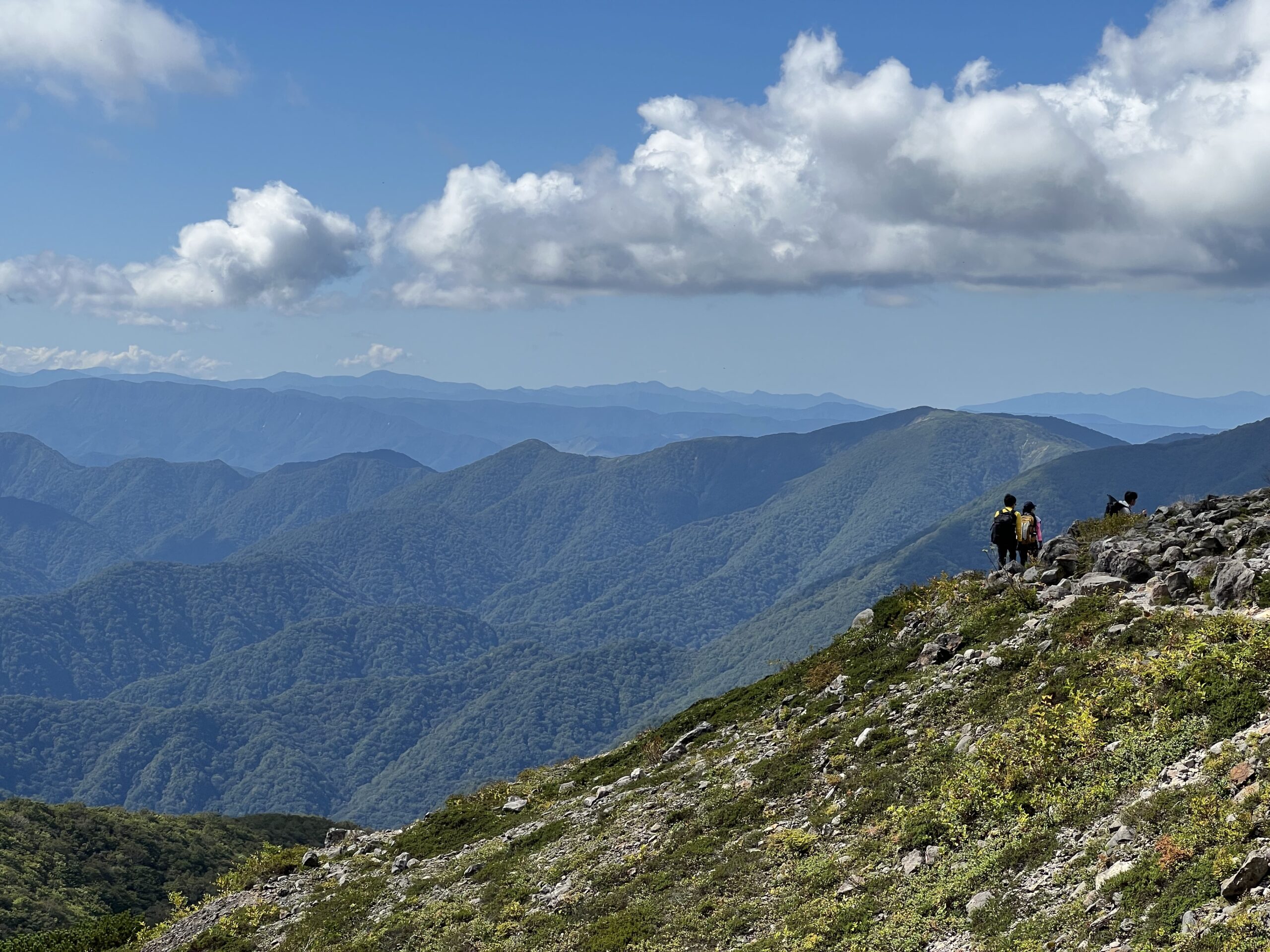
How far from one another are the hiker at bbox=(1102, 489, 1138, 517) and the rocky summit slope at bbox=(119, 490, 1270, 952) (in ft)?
5.61

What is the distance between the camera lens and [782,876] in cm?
1678

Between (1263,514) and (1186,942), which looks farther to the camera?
(1263,514)

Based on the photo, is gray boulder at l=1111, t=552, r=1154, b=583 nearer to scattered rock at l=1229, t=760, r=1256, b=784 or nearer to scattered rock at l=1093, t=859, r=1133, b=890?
scattered rock at l=1229, t=760, r=1256, b=784

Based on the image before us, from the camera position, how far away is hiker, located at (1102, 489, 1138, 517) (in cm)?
3066

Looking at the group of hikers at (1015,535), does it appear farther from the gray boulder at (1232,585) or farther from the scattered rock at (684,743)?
the scattered rock at (684,743)

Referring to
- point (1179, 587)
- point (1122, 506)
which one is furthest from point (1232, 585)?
point (1122, 506)

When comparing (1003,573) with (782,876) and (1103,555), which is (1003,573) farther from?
(782,876)

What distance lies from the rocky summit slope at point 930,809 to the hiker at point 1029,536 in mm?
1153

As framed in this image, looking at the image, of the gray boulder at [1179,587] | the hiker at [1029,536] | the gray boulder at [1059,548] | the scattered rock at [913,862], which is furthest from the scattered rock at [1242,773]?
the hiker at [1029,536]

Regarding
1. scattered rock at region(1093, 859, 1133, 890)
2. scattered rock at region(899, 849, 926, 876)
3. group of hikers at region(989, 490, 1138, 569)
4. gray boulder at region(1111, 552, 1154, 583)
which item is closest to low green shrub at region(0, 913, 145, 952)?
scattered rock at region(899, 849, 926, 876)

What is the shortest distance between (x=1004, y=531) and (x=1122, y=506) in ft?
18.4

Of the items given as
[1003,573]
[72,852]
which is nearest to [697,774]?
[1003,573]

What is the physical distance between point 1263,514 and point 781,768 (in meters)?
15.4

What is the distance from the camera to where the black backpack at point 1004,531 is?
29125 millimetres
